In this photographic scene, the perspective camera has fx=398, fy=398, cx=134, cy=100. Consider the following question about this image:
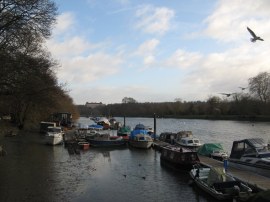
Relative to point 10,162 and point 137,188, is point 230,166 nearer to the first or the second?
point 137,188

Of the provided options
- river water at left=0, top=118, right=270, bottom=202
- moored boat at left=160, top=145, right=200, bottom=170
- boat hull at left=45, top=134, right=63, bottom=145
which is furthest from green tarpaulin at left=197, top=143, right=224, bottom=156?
boat hull at left=45, top=134, right=63, bottom=145

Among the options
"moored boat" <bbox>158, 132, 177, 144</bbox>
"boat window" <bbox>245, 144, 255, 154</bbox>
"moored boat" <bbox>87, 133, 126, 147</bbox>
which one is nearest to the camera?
"boat window" <bbox>245, 144, 255, 154</bbox>

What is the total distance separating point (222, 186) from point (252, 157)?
24.0 feet

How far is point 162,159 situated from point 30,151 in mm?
16279

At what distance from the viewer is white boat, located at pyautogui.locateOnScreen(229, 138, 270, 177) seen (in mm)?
27617

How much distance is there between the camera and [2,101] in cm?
3753

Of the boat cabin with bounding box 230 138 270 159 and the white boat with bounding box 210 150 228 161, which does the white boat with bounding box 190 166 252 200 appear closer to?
the boat cabin with bounding box 230 138 270 159

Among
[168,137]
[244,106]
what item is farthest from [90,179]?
[244,106]

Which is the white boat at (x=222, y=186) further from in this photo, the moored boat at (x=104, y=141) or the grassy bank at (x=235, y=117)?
the grassy bank at (x=235, y=117)

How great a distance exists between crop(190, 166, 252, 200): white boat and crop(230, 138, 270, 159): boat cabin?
18.1ft

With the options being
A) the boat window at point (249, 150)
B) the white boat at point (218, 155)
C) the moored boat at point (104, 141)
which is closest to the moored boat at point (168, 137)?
the moored boat at point (104, 141)

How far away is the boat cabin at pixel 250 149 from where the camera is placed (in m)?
29.6

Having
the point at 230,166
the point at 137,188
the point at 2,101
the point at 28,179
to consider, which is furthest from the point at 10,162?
the point at 230,166

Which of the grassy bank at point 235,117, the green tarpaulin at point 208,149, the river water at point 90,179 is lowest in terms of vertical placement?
the river water at point 90,179
